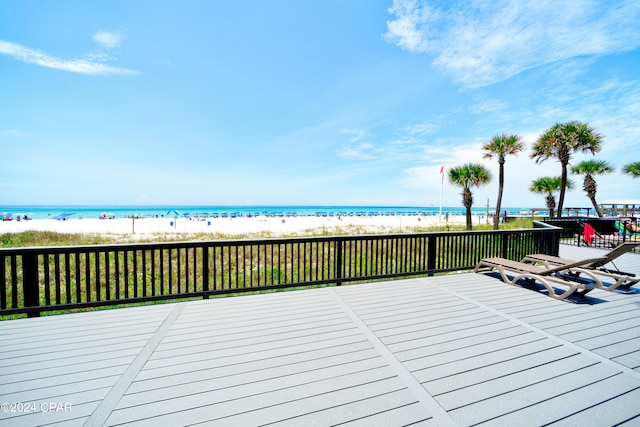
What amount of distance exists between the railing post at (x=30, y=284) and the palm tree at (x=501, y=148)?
19.1m

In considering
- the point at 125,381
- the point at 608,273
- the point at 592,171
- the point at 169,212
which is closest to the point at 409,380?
the point at 125,381

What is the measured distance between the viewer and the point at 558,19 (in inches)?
240

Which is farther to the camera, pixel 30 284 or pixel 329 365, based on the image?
pixel 30 284

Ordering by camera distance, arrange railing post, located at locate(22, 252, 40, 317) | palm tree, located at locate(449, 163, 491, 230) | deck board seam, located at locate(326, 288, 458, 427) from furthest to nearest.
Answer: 1. palm tree, located at locate(449, 163, 491, 230)
2. railing post, located at locate(22, 252, 40, 317)
3. deck board seam, located at locate(326, 288, 458, 427)

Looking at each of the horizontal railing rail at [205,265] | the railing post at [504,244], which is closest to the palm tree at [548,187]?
the horizontal railing rail at [205,265]

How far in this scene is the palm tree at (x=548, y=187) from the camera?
949 inches

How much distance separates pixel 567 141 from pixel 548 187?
11.8 meters

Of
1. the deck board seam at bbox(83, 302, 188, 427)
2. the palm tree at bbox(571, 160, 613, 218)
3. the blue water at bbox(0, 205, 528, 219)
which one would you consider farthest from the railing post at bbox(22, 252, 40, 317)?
the palm tree at bbox(571, 160, 613, 218)

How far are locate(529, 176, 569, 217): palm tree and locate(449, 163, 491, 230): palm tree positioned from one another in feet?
40.8

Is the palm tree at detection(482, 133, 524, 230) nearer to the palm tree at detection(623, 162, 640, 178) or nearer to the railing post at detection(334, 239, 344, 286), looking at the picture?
the palm tree at detection(623, 162, 640, 178)

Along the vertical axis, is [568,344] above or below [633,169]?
below

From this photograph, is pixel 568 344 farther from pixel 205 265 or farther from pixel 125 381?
pixel 205 265

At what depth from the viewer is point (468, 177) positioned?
18.1 m

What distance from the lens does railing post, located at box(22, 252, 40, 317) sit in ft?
9.64
